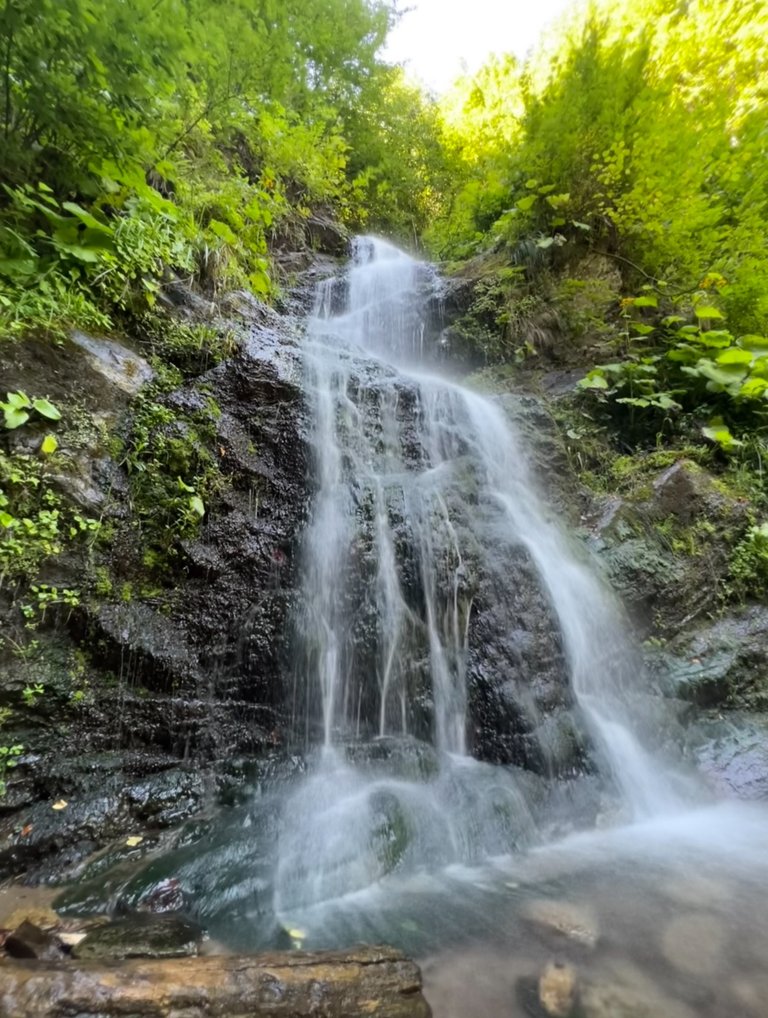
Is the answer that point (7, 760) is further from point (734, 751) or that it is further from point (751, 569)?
point (751, 569)

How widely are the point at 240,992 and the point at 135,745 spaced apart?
1.84m

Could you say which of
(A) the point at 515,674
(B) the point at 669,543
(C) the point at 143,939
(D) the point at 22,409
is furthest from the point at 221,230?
(B) the point at 669,543

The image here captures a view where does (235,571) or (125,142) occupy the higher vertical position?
(125,142)

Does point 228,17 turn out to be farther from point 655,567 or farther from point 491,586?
point 655,567

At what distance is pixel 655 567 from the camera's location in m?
4.99

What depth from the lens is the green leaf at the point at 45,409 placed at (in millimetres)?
3164

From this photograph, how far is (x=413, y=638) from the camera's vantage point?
3.97m

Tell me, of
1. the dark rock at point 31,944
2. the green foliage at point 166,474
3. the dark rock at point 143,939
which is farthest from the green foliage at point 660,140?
the dark rock at point 31,944

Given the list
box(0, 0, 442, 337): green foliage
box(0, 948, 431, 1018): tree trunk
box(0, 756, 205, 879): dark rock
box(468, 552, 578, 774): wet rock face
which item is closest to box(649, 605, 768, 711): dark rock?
box(468, 552, 578, 774): wet rock face

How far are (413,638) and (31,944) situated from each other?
8.74 ft

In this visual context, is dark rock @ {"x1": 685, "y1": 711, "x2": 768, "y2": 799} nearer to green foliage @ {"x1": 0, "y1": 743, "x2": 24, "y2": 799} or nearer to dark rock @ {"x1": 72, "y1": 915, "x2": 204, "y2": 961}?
dark rock @ {"x1": 72, "y1": 915, "x2": 204, "y2": 961}

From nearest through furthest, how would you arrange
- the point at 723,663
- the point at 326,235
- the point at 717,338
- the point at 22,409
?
the point at 22,409
the point at 723,663
the point at 717,338
the point at 326,235

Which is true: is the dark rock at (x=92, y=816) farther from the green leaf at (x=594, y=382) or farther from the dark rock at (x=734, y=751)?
the green leaf at (x=594, y=382)

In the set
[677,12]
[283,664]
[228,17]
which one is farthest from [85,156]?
[677,12]
